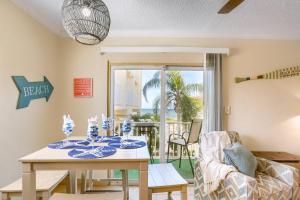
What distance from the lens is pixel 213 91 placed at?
131 inches

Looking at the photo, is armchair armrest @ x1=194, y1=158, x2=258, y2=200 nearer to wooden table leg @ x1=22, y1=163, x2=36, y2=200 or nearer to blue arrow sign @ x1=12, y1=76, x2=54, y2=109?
wooden table leg @ x1=22, y1=163, x2=36, y2=200

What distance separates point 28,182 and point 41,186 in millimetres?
497

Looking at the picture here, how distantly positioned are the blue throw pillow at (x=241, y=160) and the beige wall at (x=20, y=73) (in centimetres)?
228

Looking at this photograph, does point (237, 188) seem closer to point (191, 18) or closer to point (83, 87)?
point (191, 18)

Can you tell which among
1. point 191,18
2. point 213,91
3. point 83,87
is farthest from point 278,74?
point 83,87

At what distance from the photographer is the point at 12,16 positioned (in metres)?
2.31

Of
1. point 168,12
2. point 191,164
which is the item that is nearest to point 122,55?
point 168,12

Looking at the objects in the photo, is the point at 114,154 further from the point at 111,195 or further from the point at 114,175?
the point at 114,175

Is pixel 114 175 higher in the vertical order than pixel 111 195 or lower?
lower

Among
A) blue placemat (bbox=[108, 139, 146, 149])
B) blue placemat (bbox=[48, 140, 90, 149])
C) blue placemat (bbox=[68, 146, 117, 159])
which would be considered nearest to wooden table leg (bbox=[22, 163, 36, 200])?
blue placemat (bbox=[68, 146, 117, 159])

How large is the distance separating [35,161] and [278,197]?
7.34 feet

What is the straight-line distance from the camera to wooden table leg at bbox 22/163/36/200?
155 centimetres

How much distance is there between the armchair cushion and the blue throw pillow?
14cm

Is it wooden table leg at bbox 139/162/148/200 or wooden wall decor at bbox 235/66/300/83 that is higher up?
wooden wall decor at bbox 235/66/300/83
